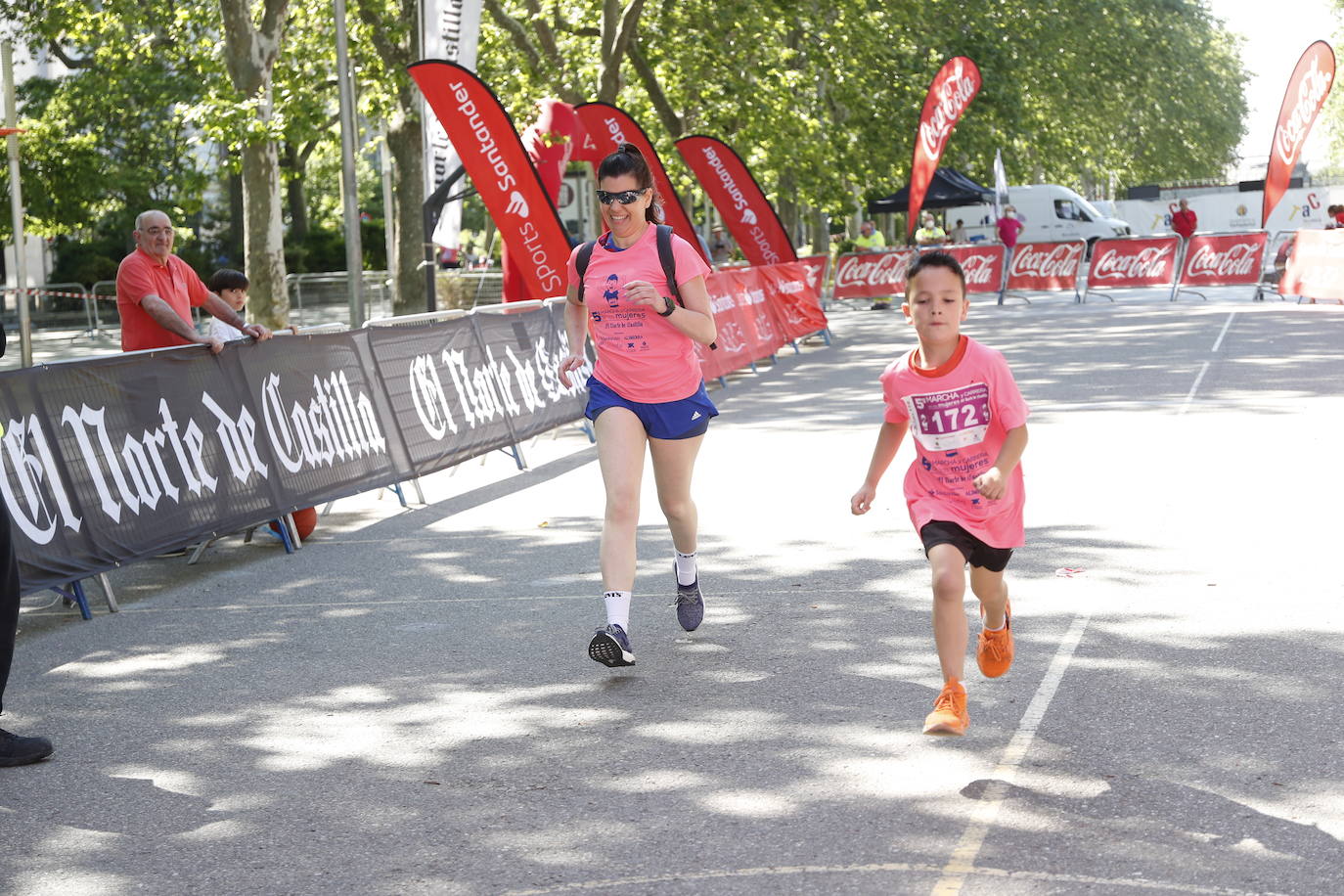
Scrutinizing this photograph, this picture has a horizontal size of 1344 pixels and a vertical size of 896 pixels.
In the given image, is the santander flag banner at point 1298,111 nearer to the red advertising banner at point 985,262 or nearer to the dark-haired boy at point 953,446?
the red advertising banner at point 985,262

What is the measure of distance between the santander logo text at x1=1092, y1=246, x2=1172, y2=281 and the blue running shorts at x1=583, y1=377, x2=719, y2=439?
2672cm

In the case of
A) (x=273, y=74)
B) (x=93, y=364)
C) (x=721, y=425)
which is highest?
(x=273, y=74)

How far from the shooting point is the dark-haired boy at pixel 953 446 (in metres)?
5.21

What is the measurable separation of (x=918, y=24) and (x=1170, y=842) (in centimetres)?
4233

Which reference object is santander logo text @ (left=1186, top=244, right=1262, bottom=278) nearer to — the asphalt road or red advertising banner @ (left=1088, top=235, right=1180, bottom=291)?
red advertising banner @ (left=1088, top=235, right=1180, bottom=291)

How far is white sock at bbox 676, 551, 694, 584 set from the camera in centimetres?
702

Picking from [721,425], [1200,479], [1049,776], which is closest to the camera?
[1049,776]

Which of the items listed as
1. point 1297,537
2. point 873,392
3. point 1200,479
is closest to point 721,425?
point 873,392

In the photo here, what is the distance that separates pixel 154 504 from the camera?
870cm

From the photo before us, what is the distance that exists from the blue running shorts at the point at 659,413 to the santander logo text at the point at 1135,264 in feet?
87.7

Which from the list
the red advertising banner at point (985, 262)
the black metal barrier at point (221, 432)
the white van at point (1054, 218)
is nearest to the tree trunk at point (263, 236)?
the black metal barrier at point (221, 432)

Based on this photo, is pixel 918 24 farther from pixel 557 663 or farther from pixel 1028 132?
pixel 557 663

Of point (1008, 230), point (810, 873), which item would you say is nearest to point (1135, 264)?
point (1008, 230)

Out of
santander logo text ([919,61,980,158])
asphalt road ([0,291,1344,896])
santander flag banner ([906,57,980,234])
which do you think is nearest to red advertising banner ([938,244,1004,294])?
santander flag banner ([906,57,980,234])
